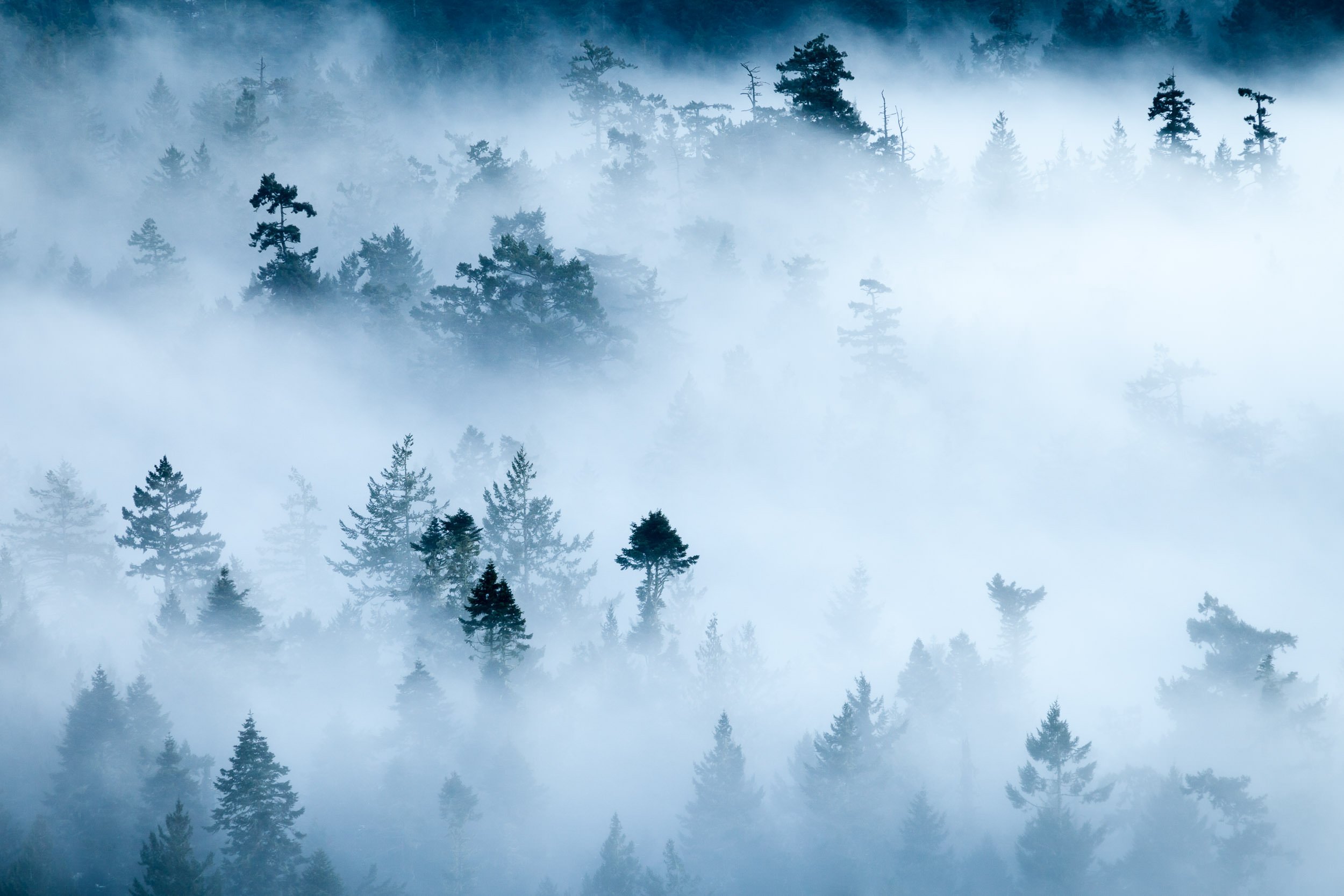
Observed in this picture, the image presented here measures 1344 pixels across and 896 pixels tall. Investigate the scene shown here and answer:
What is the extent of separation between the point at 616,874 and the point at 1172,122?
6785 centimetres

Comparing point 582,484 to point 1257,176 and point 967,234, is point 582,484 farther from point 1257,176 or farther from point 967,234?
point 1257,176

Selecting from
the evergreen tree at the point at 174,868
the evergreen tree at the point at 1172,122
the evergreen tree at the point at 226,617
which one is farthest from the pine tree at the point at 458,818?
the evergreen tree at the point at 1172,122

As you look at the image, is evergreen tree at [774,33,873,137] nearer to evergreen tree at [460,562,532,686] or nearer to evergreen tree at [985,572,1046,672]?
evergreen tree at [985,572,1046,672]

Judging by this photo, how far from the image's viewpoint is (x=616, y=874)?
39281mm

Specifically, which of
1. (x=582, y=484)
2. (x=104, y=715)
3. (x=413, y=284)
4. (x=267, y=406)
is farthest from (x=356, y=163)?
(x=104, y=715)

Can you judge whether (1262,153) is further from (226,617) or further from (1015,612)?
(226,617)

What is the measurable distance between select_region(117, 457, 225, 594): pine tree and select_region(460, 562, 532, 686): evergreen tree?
1399 cm

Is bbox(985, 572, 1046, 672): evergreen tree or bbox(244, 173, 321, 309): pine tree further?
bbox(244, 173, 321, 309): pine tree

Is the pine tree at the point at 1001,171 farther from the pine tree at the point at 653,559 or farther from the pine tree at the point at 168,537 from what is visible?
the pine tree at the point at 168,537

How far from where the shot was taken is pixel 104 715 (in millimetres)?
37906

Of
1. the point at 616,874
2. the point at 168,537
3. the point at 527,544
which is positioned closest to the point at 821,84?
the point at 527,544

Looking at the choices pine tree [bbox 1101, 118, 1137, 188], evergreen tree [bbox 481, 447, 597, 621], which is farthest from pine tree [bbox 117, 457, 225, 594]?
pine tree [bbox 1101, 118, 1137, 188]

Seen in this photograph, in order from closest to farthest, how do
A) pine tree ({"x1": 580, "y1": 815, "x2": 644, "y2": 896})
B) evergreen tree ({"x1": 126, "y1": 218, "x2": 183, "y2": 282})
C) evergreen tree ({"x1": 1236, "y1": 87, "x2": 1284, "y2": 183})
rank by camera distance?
pine tree ({"x1": 580, "y1": 815, "x2": 644, "y2": 896}), evergreen tree ({"x1": 126, "y1": 218, "x2": 183, "y2": 282}), evergreen tree ({"x1": 1236, "y1": 87, "x2": 1284, "y2": 183})

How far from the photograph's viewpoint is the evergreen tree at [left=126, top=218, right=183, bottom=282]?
73812 mm
